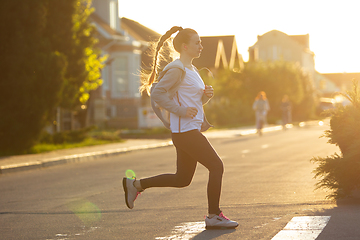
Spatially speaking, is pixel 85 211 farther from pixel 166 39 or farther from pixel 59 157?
pixel 59 157

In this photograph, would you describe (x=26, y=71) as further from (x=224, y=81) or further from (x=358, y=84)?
(x=224, y=81)

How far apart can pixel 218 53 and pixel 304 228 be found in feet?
169

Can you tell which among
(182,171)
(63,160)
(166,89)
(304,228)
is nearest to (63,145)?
(63,160)

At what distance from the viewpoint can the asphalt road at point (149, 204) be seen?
18.6ft

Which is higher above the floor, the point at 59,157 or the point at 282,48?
the point at 282,48

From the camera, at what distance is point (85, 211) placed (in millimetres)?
7031

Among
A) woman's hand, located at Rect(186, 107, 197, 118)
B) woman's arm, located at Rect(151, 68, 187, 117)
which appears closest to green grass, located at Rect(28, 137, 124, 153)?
woman's arm, located at Rect(151, 68, 187, 117)

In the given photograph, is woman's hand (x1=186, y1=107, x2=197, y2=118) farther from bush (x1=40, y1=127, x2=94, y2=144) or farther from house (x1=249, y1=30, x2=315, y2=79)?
house (x1=249, y1=30, x2=315, y2=79)

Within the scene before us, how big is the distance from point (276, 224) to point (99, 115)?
81.0ft

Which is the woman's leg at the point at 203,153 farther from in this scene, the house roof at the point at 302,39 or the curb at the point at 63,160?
the house roof at the point at 302,39

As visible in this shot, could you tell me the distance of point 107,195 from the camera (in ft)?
27.4

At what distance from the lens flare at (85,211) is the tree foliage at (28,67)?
24.2 feet

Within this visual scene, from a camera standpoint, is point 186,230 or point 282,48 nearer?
point 186,230

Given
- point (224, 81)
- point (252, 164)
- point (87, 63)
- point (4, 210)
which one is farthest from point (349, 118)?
point (224, 81)
